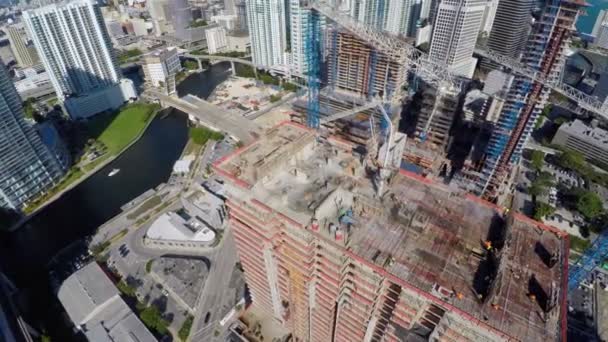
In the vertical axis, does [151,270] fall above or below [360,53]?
below

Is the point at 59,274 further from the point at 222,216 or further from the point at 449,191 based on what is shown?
the point at 449,191

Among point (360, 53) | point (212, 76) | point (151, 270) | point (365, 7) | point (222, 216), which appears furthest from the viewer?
point (212, 76)

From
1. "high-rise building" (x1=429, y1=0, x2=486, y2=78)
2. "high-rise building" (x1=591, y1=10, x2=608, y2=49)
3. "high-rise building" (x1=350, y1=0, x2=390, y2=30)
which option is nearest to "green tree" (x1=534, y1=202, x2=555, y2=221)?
"high-rise building" (x1=429, y1=0, x2=486, y2=78)

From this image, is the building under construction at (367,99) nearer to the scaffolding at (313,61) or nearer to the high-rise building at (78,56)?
the scaffolding at (313,61)

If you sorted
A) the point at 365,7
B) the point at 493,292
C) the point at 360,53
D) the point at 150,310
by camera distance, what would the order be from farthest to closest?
1. the point at 365,7
2. the point at 360,53
3. the point at 150,310
4. the point at 493,292

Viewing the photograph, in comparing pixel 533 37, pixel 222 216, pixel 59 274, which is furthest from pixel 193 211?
pixel 533 37

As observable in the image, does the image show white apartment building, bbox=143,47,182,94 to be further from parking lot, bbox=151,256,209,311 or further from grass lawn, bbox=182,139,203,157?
parking lot, bbox=151,256,209,311

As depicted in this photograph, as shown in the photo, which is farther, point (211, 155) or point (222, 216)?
point (211, 155)
